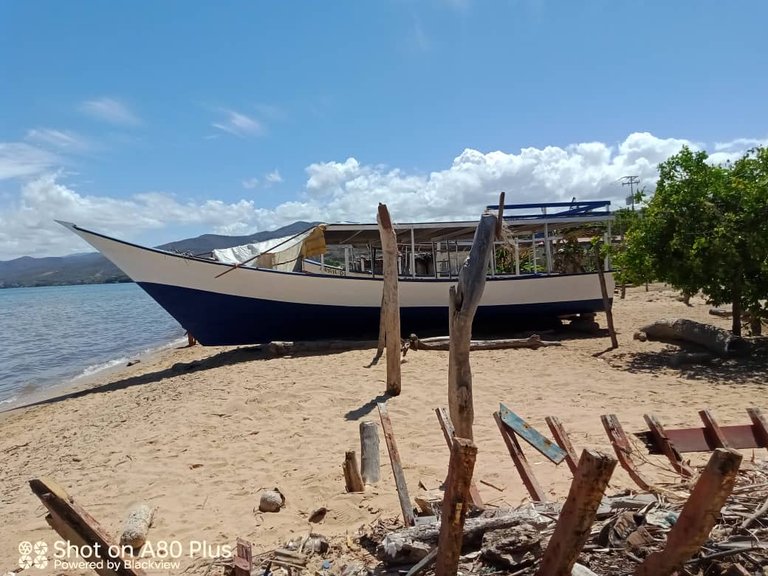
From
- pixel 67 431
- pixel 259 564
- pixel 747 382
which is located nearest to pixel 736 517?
pixel 259 564

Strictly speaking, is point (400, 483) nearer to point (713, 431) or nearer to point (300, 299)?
point (713, 431)

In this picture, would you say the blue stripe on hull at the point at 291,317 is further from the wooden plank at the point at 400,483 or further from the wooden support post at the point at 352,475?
the wooden plank at the point at 400,483

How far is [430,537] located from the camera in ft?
8.48

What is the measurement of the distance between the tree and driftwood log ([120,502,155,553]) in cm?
848

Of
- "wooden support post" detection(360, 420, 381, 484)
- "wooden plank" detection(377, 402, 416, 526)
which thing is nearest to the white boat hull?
"wooden support post" detection(360, 420, 381, 484)

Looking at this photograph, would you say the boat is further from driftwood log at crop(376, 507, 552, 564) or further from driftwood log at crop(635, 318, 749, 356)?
driftwood log at crop(376, 507, 552, 564)

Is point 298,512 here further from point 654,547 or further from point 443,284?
point 443,284

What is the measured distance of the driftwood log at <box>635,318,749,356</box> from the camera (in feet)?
28.5

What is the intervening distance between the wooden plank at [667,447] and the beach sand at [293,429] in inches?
14.6

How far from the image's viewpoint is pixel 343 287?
38.2ft

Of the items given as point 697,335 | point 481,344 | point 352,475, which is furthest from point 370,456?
point 697,335

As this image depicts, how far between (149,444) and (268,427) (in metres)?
1.42

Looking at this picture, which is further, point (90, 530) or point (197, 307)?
point (197, 307)

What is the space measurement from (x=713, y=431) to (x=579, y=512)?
2.22 metres
